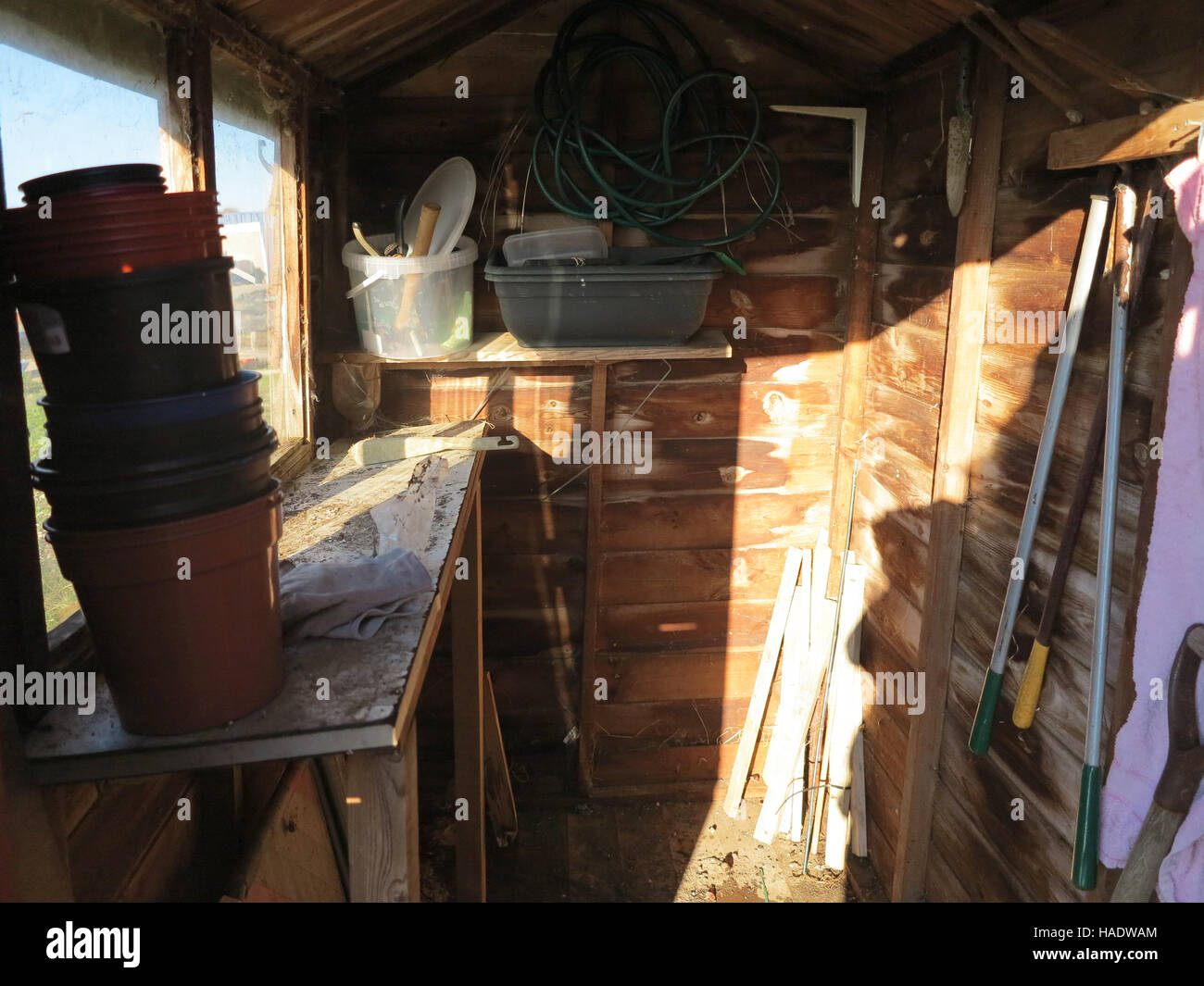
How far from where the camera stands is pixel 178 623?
110 centimetres

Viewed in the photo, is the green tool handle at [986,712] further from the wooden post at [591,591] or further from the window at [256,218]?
the window at [256,218]

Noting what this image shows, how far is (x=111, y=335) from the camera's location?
1047mm

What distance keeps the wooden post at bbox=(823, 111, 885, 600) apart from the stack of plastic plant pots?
2366 mm

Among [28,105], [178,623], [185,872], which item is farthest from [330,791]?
[28,105]

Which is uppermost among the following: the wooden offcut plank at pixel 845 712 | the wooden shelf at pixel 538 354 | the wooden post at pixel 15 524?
the wooden shelf at pixel 538 354

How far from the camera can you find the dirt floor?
3.06 metres

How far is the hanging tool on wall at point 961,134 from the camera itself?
231cm

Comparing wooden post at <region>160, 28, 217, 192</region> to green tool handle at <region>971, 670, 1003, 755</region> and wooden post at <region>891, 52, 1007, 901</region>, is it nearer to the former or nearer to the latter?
wooden post at <region>891, 52, 1007, 901</region>

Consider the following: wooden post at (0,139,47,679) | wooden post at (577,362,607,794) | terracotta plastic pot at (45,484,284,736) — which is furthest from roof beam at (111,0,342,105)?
wooden post at (577,362,607,794)

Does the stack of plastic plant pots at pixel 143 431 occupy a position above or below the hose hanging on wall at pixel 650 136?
below

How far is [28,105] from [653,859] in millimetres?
2789

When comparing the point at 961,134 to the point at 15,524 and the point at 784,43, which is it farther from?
the point at 15,524

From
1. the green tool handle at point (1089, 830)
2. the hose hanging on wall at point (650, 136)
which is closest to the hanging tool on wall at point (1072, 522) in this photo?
the green tool handle at point (1089, 830)

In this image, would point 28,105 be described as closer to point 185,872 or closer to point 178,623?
point 178,623
